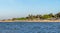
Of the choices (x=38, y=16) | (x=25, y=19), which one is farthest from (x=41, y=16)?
(x=25, y=19)

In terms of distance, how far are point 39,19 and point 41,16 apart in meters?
6.08

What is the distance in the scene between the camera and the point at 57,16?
508 feet

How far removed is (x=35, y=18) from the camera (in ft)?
500

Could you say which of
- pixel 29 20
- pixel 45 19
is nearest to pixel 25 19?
pixel 29 20

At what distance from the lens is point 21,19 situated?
15550cm

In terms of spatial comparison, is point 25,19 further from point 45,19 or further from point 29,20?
point 45,19

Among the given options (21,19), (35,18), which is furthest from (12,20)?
(35,18)

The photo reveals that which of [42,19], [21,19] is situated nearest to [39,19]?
[42,19]

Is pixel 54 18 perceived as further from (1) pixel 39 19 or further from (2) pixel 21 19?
(2) pixel 21 19

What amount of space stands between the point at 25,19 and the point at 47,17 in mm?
15478

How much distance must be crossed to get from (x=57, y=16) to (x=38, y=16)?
13.1 metres

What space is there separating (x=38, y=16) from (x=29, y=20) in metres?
7.73

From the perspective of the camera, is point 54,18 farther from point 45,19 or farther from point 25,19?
point 25,19

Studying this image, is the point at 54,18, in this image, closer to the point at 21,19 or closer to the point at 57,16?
the point at 57,16
